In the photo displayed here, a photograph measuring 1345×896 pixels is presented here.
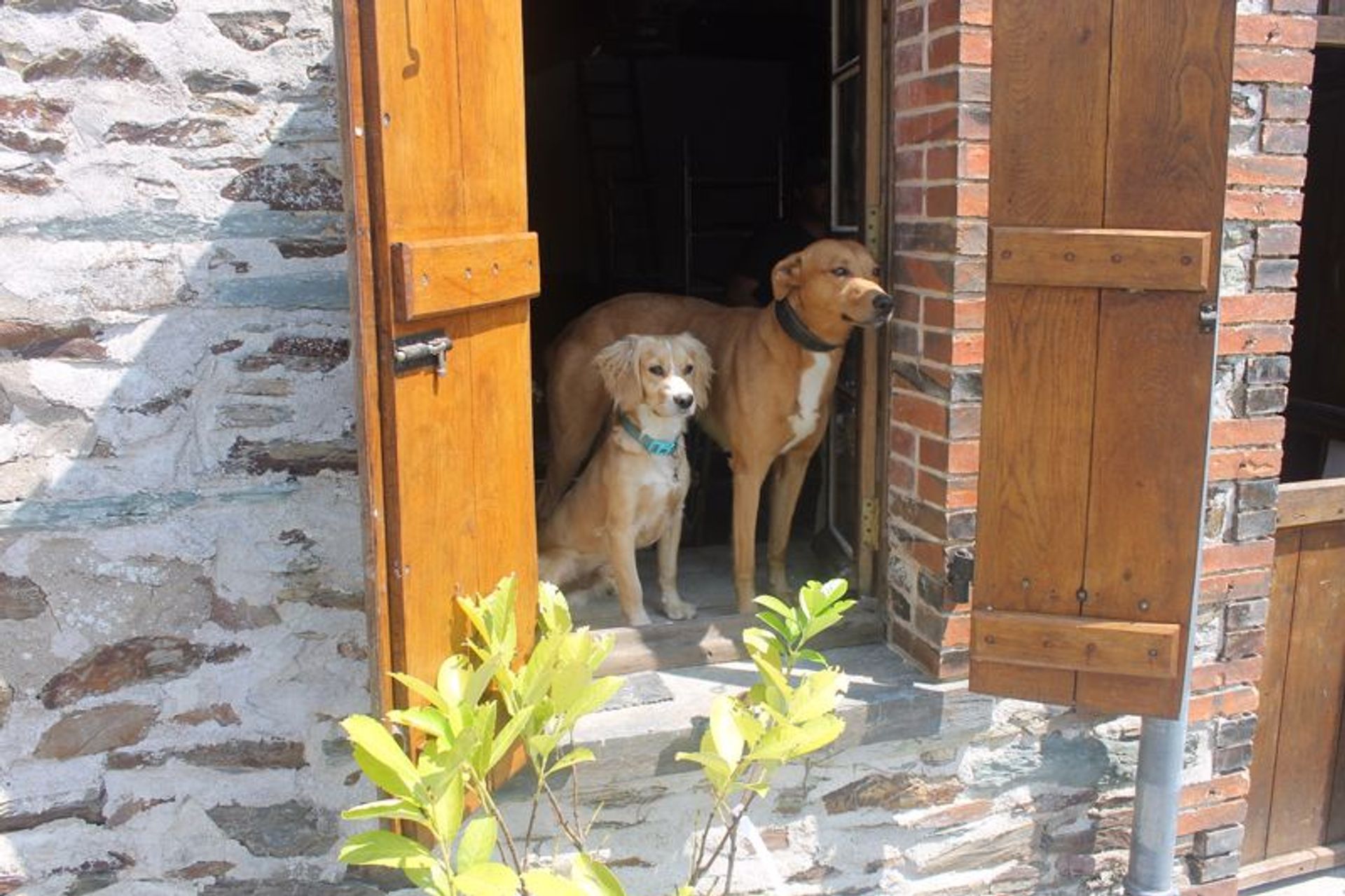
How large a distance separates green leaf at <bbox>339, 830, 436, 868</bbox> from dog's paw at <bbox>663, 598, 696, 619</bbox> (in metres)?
1.93

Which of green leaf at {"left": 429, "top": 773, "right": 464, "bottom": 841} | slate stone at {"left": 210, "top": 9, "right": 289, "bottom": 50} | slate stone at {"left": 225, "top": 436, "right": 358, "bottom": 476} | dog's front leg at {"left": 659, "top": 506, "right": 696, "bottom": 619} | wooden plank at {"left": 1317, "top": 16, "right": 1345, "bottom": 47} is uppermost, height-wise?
wooden plank at {"left": 1317, "top": 16, "right": 1345, "bottom": 47}

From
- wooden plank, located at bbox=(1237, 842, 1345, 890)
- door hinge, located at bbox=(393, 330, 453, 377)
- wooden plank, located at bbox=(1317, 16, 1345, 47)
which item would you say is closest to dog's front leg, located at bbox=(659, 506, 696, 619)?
door hinge, located at bbox=(393, 330, 453, 377)

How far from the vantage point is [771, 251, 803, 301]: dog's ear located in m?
3.58

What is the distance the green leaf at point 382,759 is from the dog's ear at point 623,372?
1.81 meters

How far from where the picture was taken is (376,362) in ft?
7.35

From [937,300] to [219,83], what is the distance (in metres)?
2.02

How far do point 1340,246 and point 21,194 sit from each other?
476 centimetres

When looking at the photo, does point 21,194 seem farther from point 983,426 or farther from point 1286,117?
point 1286,117

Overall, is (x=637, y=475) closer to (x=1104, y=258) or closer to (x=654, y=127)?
(x=1104, y=258)

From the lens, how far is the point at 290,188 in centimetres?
294

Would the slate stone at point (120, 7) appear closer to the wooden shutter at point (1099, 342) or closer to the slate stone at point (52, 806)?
the slate stone at point (52, 806)

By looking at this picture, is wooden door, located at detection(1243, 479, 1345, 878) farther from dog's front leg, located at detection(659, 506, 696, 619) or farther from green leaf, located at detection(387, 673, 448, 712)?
green leaf, located at detection(387, 673, 448, 712)

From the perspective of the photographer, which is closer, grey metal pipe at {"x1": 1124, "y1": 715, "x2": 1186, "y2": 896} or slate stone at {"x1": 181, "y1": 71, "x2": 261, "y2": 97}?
slate stone at {"x1": 181, "y1": 71, "x2": 261, "y2": 97}

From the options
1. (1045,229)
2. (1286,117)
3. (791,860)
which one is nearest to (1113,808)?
(791,860)
